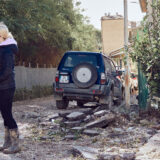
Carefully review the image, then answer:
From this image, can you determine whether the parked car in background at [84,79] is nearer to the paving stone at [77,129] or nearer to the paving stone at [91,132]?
the paving stone at [77,129]

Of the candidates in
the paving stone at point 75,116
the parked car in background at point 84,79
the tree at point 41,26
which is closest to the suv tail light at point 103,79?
the parked car in background at point 84,79

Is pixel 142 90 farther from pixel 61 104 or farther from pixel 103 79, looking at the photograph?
pixel 61 104

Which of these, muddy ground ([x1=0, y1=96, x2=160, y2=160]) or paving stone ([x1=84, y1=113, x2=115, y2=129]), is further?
paving stone ([x1=84, y1=113, x2=115, y2=129])

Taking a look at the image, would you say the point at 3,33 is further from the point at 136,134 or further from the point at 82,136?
the point at 136,134

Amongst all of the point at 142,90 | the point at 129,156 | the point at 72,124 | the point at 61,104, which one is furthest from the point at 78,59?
the point at 129,156

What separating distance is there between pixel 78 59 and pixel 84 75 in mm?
917

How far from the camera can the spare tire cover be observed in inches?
391

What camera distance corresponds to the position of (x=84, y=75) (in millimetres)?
9977

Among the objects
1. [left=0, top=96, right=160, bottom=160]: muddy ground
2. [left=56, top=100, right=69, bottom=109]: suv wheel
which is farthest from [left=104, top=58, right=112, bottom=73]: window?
[left=0, top=96, right=160, bottom=160]: muddy ground

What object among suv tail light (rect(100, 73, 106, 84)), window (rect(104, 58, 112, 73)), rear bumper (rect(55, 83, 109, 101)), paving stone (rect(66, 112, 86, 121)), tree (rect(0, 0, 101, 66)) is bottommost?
paving stone (rect(66, 112, 86, 121))

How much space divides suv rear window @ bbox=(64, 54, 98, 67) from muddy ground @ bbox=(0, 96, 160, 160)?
8.35 feet

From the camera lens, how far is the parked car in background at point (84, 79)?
395 inches

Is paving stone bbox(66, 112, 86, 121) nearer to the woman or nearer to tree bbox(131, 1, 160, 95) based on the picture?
tree bbox(131, 1, 160, 95)

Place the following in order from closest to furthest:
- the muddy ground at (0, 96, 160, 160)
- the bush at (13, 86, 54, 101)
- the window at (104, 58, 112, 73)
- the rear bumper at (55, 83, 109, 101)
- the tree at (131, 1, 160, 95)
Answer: the muddy ground at (0, 96, 160, 160) < the tree at (131, 1, 160, 95) < the rear bumper at (55, 83, 109, 101) < the window at (104, 58, 112, 73) < the bush at (13, 86, 54, 101)
